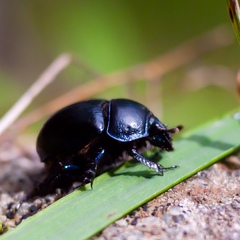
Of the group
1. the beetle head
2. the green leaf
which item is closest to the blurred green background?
the beetle head

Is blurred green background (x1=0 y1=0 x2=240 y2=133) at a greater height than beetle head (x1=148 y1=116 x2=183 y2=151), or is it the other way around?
beetle head (x1=148 y1=116 x2=183 y2=151)

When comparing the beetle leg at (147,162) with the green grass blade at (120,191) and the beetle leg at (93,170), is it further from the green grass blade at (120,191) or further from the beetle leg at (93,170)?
the beetle leg at (93,170)

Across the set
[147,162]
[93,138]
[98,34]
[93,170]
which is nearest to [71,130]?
[93,138]

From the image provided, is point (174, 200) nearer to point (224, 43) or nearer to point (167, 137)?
point (167, 137)

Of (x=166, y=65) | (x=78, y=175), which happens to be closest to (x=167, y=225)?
(x=78, y=175)

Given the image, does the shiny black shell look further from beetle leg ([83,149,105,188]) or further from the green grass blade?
the green grass blade

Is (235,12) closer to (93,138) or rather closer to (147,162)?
(147,162)
